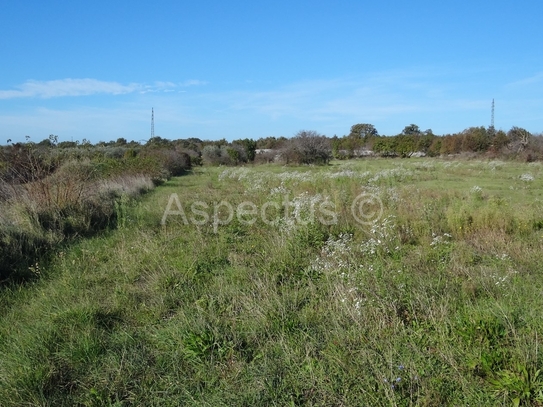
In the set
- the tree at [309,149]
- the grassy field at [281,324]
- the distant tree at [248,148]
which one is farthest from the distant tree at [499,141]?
the grassy field at [281,324]

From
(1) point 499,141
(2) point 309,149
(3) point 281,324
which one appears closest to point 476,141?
(1) point 499,141

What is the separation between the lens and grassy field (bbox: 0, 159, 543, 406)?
107 inches

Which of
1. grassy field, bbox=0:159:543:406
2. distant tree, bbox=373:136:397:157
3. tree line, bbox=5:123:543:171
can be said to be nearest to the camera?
grassy field, bbox=0:159:543:406

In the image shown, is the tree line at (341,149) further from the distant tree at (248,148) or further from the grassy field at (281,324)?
the grassy field at (281,324)

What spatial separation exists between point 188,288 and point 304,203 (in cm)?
415

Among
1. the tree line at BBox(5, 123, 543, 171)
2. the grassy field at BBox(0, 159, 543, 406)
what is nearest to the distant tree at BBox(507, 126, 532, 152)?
the tree line at BBox(5, 123, 543, 171)

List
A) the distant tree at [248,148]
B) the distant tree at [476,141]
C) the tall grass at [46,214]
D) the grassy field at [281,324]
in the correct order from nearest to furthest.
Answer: the grassy field at [281,324] → the tall grass at [46,214] → the distant tree at [476,141] → the distant tree at [248,148]

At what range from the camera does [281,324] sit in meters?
3.58

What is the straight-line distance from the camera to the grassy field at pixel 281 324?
8.89ft

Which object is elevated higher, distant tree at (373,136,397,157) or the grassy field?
distant tree at (373,136,397,157)

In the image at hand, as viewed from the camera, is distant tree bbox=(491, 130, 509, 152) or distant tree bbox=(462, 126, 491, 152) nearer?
distant tree bbox=(491, 130, 509, 152)

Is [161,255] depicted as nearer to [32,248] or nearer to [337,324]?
[32,248]

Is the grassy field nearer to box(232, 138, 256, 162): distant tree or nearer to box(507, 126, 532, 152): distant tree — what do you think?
box(507, 126, 532, 152): distant tree

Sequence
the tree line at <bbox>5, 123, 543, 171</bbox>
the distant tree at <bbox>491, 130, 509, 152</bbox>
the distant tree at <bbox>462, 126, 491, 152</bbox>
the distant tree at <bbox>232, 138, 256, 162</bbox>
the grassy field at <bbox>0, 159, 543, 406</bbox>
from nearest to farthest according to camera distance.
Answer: the grassy field at <bbox>0, 159, 543, 406</bbox>
the tree line at <bbox>5, 123, 543, 171</bbox>
the distant tree at <bbox>491, 130, 509, 152</bbox>
the distant tree at <bbox>462, 126, 491, 152</bbox>
the distant tree at <bbox>232, 138, 256, 162</bbox>
